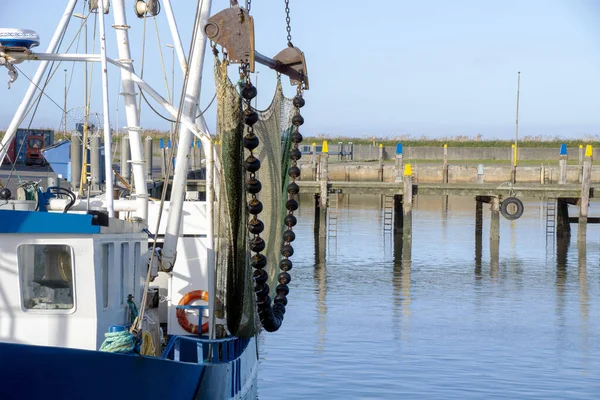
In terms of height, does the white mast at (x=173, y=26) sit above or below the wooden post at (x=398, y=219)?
above

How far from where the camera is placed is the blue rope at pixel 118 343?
8930 millimetres

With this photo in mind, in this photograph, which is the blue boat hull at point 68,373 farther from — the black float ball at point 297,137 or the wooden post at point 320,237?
the wooden post at point 320,237

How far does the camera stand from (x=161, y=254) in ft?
39.5

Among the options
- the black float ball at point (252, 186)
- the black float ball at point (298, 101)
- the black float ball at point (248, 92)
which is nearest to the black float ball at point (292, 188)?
the black float ball at point (298, 101)

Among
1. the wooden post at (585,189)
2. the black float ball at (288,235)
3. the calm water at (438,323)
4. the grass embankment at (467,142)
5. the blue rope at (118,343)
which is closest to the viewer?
the blue rope at (118,343)

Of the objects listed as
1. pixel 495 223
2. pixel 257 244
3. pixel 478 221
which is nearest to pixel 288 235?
pixel 257 244

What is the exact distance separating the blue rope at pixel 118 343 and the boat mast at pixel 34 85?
3.78 metres

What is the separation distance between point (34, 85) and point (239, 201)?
3.45 metres

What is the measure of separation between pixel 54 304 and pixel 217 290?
2.46 meters

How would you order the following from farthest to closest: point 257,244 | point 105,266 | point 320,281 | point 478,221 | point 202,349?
point 478,221
point 320,281
point 202,349
point 257,244
point 105,266

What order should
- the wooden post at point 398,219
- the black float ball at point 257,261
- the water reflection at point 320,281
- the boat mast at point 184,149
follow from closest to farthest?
the black float ball at point 257,261 < the boat mast at point 184,149 < the water reflection at point 320,281 < the wooden post at point 398,219

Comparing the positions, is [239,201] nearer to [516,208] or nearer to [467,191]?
[467,191]

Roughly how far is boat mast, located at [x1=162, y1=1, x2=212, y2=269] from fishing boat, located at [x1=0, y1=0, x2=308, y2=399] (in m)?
0.02

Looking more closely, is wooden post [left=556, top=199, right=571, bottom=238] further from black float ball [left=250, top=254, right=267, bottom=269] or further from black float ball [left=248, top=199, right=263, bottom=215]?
black float ball [left=248, top=199, right=263, bottom=215]
